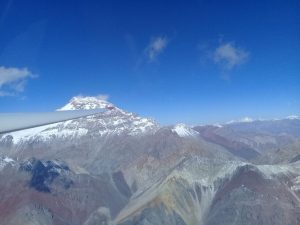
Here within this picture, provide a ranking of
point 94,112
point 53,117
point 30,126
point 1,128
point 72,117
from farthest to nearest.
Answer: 1. point 94,112
2. point 72,117
3. point 53,117
4. point 30,126
5. point 1,128

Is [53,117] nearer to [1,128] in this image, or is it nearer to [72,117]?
[72,117]

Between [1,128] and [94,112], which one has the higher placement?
[94,112]

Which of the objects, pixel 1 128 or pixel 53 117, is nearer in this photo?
pixel 1 128

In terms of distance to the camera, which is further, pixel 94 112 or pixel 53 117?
pixel 94 112

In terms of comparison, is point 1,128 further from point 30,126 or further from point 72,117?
point 72,117

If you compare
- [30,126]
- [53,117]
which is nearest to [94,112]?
[53,117]

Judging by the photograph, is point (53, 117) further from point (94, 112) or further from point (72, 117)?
point (94, 112)

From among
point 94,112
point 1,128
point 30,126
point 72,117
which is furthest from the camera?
point 94,112

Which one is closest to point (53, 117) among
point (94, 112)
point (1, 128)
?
point (1, 128)

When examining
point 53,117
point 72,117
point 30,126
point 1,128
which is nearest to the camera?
point 1,128
